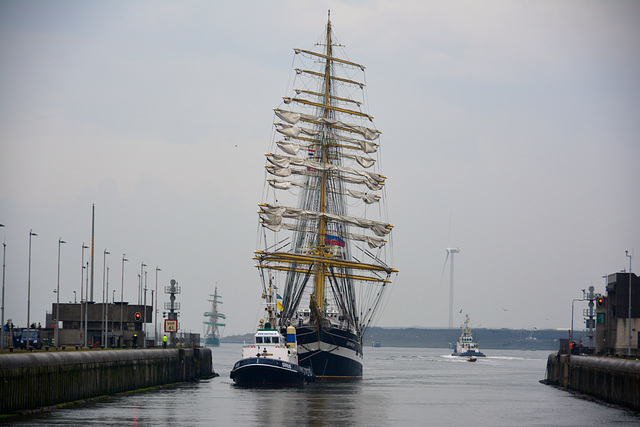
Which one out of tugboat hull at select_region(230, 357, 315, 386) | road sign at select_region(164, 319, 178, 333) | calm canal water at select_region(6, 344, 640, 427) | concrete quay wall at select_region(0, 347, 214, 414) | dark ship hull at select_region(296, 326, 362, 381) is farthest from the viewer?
dark ship hull at select_region(296, 326, 362, 381)

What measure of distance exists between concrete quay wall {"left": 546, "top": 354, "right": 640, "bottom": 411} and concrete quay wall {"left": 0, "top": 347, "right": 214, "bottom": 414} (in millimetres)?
31295

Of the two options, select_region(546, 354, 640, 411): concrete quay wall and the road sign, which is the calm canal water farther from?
the road sign

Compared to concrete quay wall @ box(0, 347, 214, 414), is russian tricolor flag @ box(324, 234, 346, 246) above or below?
above

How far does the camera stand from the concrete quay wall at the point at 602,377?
55.1m

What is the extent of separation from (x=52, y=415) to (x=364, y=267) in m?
67.1

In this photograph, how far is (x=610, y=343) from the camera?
9419 cm

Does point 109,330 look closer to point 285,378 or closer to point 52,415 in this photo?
point 285,378

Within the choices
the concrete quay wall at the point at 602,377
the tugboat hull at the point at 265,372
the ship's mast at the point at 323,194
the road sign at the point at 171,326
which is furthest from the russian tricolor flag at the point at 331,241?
the tugboat hull at the point at 265,372

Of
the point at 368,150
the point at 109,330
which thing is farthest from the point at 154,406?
the point at 368,150

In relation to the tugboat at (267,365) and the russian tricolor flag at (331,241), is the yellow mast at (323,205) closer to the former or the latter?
the russian tricolor flag at (331,241)

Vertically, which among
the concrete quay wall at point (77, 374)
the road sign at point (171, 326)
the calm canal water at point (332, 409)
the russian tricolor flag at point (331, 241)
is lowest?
the calm canal water at point (332, 409)

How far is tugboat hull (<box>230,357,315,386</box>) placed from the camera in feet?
250

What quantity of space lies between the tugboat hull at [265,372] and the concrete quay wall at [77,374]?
626cm

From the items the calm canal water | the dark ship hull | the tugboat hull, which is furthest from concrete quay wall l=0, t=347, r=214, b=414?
the dark ship hull
